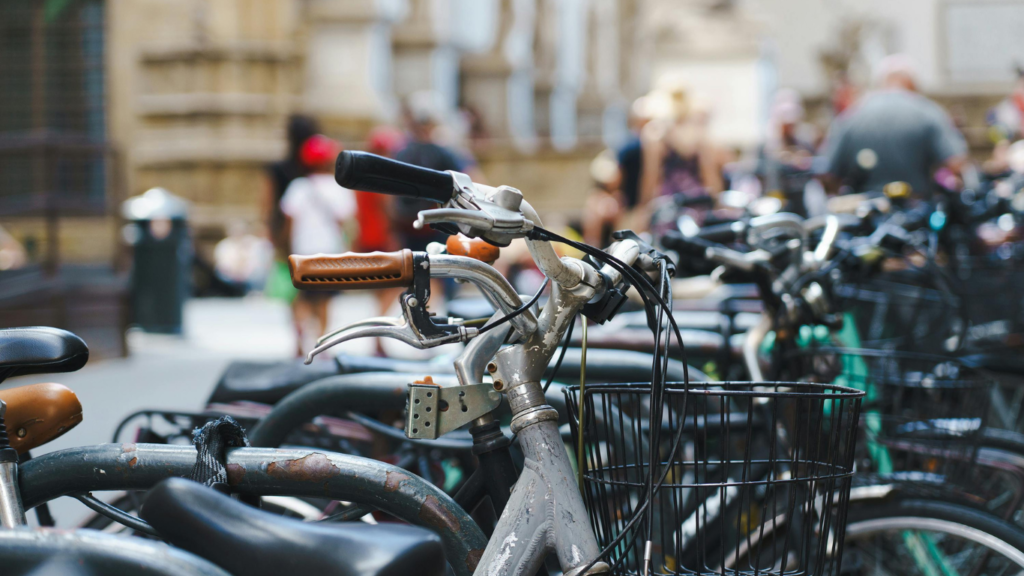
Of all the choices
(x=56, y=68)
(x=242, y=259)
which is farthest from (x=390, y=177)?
(x=56, y=68)

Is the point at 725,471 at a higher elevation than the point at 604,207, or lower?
higher

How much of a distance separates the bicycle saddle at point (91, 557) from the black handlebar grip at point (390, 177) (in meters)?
0.58

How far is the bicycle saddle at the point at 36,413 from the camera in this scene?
199 centimetres

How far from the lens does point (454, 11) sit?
2303 cm

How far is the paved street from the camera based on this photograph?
19.7 ft

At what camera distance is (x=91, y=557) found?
1398 millimetres

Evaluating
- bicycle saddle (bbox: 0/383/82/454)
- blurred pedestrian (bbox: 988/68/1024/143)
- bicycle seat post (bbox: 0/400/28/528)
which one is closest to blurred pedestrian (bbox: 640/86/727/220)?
blurred pedestrian (bbox: 988/68/1024/143)

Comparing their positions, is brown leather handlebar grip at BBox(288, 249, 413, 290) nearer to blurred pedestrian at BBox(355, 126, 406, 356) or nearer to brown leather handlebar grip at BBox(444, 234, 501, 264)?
brown leather handlebar grip at BBox(444, 234, 501, 264)

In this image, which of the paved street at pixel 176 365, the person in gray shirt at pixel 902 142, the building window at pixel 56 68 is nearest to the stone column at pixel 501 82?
the building window at pixel 56 68

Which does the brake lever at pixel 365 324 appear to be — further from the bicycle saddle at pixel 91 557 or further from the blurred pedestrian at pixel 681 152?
the blurred pedestrian at pixel 681 152

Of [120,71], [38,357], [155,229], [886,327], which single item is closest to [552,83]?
[120,71]

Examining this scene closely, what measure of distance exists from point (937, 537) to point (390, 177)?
143cm

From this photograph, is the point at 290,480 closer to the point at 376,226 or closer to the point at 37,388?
the point at 37,388

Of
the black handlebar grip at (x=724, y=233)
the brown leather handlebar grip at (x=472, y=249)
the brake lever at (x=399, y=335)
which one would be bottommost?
the brake lever at (x=399, y=335)
